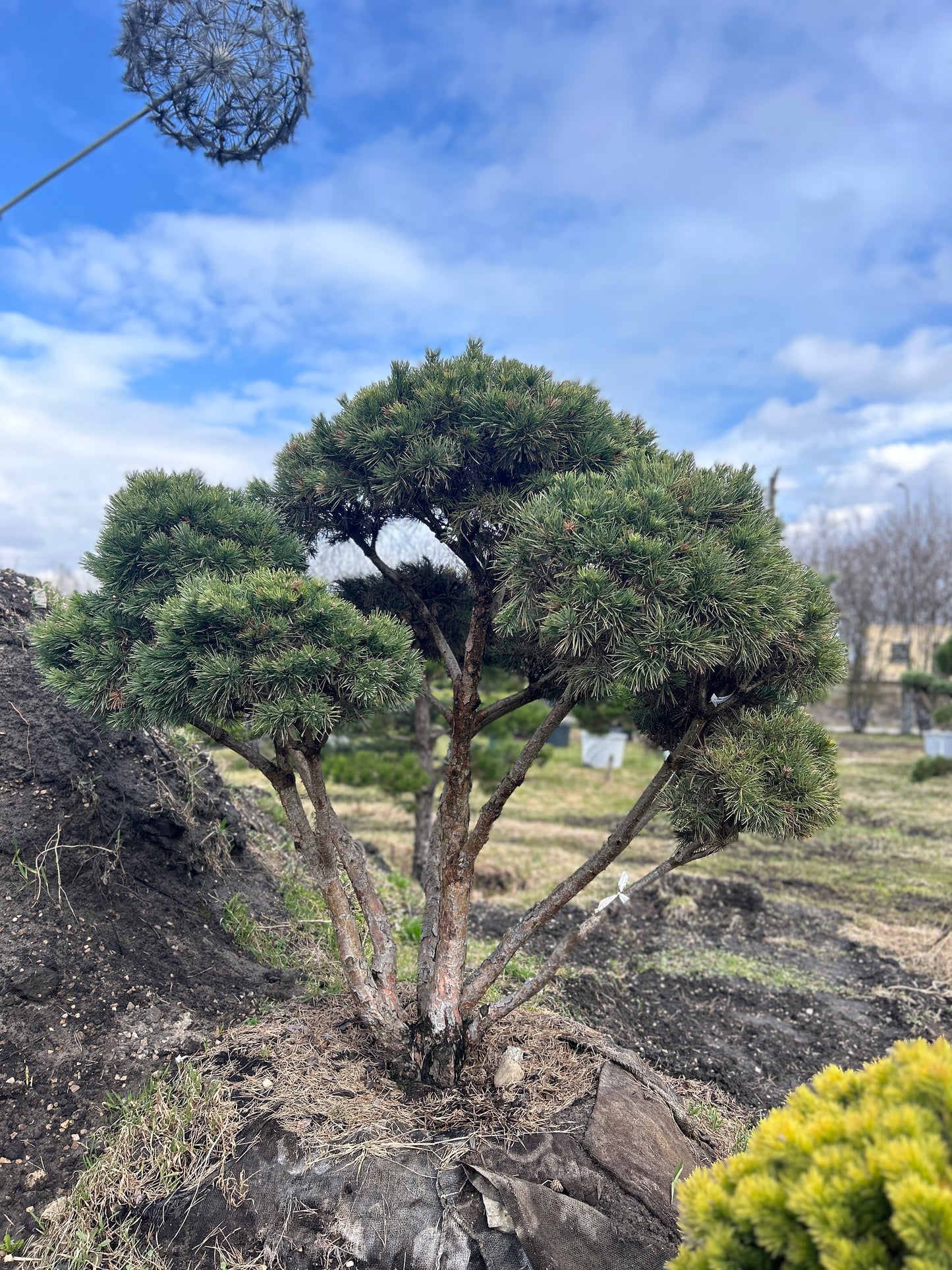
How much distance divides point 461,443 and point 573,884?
6.68ft

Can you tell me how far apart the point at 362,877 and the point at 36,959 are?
153cm

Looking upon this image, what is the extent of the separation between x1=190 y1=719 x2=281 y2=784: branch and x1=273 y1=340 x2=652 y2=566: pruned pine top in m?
1.17

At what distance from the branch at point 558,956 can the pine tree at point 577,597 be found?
1 centimetres

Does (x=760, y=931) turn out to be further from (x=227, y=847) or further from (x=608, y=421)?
(x=608, y=421)

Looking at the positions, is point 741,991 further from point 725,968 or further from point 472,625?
point 472,625

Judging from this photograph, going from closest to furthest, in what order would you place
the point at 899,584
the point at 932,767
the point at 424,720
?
1. the point at 424,720
2. the point at 932,767
3. the point at 899,584

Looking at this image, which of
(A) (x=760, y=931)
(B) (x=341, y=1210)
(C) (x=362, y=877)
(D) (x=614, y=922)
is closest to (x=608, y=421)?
(C) (x=362, y=877)

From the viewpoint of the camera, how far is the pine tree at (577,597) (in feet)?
9.89

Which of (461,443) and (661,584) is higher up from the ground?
(461,443)

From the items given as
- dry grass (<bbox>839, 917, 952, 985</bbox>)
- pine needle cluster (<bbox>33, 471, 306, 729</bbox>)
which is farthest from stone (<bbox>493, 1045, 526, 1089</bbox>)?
dry grass (<bbox>839, 917, 952, 985</bbox>)

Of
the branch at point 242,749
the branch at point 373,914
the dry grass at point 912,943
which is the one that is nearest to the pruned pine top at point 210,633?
the branch at point 242,749

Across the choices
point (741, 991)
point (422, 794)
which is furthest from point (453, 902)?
point (422, 794)

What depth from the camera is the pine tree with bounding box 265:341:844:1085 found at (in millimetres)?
3014

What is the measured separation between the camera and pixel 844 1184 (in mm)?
1675
